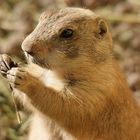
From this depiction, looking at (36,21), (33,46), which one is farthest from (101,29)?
(36,21)

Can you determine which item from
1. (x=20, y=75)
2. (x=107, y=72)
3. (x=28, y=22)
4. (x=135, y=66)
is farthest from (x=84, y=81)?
(x=28, y=22)

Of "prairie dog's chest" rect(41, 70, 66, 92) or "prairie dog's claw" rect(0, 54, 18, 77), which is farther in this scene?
"prairie dog's chest" rect(41, 70, 66, 92)

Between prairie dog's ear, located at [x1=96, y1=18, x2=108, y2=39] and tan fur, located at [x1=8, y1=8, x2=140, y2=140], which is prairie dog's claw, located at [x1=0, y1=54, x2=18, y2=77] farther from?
prairie dog's ear, located at [x1=96, y1=18, x2=108, y2=39]

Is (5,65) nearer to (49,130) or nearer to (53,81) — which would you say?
(53,81)

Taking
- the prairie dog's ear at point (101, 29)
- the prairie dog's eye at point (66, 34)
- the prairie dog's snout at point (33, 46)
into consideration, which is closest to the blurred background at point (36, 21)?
the prairie dog's ear at point (101, 29)

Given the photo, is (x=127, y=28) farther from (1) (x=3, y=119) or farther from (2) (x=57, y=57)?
(2) (x=57, y=57)

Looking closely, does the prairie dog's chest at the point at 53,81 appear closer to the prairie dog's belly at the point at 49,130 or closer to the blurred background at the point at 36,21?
the prairie dog's belly at the point at 49,130

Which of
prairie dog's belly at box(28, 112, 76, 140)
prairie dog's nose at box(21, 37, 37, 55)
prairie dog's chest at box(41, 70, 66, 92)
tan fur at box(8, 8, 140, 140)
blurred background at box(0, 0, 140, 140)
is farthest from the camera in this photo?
blurred background at box(0, 0, 140, 140)

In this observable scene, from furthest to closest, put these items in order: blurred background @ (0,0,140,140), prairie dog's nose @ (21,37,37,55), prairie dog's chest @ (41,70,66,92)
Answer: blurred background @ (0,0,140,140), prairie dog's chest @ (41,70,66,92), prairie dog's nose @ (21,37,37,55)

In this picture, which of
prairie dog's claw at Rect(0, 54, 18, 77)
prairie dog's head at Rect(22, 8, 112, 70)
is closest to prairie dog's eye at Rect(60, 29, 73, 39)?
prairie dog's head at Rect(22, 8, 112, 70)
